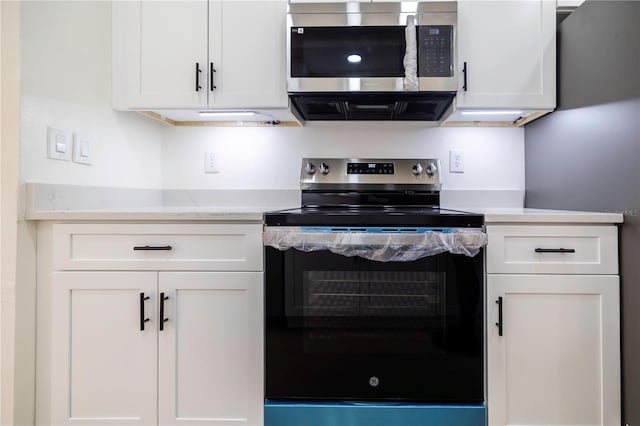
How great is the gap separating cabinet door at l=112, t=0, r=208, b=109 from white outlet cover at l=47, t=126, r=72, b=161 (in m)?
0.31

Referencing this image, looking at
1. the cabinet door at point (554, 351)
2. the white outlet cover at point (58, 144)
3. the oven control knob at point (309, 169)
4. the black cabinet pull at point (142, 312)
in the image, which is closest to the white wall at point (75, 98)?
the white outlet cover at point (58, 144)

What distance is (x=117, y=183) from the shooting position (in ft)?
5.73

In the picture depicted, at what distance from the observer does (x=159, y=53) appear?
168 centimetres

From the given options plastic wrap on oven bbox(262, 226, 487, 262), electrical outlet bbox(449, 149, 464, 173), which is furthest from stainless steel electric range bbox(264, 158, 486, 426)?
electrical outlet bbox(449, 149, 464, 173)

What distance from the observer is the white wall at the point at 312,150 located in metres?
1.99

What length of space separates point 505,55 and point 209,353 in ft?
5.57

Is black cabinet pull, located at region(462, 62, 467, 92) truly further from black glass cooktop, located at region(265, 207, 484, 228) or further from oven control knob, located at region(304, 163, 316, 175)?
oven control knob, located at region(304, 163, 316, 175)

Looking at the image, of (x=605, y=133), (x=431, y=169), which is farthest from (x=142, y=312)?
(x=605, y=133)

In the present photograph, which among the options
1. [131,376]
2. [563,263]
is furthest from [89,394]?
Result: [563,263]

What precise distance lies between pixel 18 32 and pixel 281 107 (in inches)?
37.3

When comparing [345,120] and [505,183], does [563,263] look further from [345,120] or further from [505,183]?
[345,120]

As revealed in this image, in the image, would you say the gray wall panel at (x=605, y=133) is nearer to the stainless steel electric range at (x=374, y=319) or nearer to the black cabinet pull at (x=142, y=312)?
the stainless steel electric range at (x=374, y=319)

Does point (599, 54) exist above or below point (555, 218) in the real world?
above

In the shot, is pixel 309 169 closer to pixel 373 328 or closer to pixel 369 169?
pixel 369 169
